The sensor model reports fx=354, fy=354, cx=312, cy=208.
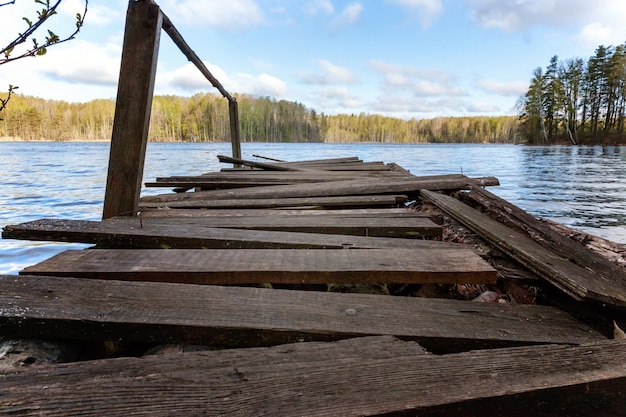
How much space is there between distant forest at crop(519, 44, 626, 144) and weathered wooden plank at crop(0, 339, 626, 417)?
180 ft

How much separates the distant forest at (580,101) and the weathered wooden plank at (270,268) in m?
54.6

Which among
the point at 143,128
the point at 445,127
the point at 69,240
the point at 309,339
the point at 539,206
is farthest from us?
the point at 445,127

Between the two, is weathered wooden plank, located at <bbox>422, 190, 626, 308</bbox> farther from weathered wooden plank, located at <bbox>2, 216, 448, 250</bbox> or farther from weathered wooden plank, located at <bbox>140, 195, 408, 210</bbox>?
weathered wooden plank, located at <bbox>140, 195, 408, 210</bbox>

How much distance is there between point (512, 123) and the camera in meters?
86.5

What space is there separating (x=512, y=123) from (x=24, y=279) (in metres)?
101

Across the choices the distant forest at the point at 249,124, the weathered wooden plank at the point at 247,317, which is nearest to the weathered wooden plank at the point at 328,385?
the weathered wooden plank at the point at 247,317

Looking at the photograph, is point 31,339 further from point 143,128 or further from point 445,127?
point 445,127

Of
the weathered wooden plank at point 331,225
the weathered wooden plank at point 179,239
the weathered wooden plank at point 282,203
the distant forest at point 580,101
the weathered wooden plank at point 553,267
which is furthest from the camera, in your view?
the distant forest at point 580,101

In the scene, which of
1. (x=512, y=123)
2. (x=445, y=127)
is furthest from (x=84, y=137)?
(x=512, y=123)

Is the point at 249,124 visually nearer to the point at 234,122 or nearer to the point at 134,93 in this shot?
the point at 234,122

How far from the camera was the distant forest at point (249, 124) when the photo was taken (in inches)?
3255

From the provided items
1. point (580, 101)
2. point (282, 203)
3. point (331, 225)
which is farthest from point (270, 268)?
point (580, 101)

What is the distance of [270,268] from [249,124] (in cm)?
9419

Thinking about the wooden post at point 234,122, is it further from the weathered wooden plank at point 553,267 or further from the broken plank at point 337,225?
the weathered wooden plank at point 553,267
